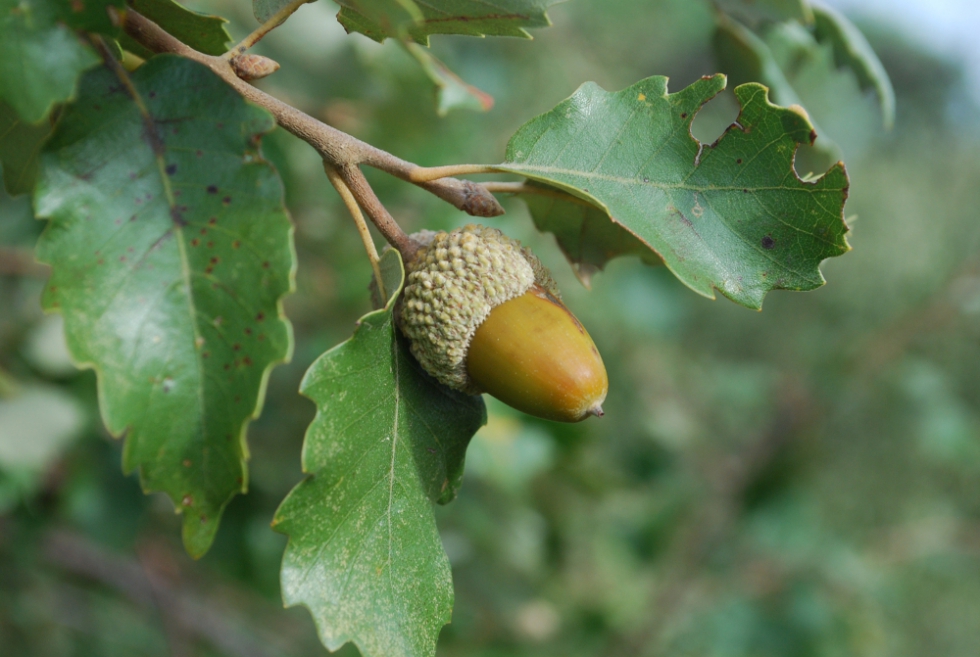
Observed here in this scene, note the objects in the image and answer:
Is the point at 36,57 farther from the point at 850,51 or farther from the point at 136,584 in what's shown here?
the point at 136,584

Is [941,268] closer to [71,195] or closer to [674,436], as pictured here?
[674,436]

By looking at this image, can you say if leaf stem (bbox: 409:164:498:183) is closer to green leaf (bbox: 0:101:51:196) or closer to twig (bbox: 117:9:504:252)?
twig (bbox: 117:9:504:252)

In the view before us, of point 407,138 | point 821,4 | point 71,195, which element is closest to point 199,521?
point 71,195

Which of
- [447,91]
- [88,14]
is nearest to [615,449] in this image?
[447,91]

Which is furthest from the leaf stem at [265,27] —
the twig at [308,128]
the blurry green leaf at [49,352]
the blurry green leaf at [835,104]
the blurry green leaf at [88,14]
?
the blurry green leaf at [49,352]

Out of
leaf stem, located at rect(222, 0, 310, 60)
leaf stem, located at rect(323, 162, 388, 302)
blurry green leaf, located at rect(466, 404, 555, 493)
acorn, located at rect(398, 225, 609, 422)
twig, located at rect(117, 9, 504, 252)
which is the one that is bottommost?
blurry green leaf, located at rect(466, 404, 555, 493)

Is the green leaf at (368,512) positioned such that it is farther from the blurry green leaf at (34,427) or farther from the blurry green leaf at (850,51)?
the blurry green leaf at (34,427)

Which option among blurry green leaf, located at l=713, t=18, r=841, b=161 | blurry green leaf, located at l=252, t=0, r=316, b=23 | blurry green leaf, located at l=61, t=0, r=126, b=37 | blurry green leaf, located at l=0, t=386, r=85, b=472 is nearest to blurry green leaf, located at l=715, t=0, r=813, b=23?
blurry green leaf, located at l=713, t=18, r=841, b=161
